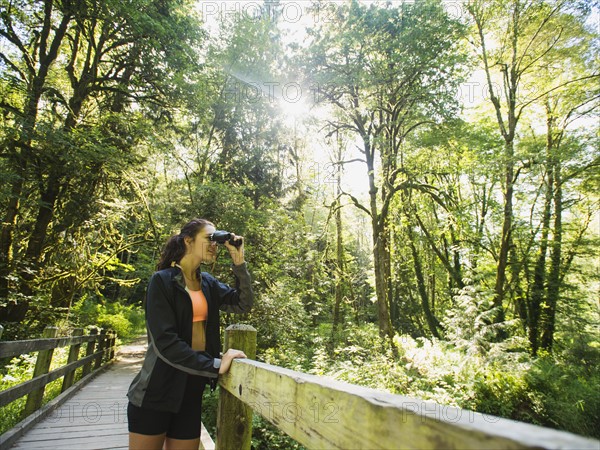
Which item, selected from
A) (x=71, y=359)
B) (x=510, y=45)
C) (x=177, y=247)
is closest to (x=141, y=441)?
(x=177, y=247)

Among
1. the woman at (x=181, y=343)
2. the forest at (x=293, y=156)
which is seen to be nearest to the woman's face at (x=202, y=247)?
the woman at (x=181, y=343)

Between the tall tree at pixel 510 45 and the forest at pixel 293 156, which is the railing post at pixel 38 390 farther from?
the tall tree at pixel 510 45

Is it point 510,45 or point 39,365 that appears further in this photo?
point 510,45

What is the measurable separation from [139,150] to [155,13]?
140 inches

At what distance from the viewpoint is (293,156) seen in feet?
51.6

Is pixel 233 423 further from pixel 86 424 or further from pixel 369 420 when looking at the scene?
pixel 86 424

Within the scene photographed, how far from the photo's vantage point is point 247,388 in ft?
4.92

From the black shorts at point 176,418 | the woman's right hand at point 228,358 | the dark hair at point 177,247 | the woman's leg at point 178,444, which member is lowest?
the woman's leg at point 178,444

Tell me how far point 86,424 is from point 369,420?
5.25 metres

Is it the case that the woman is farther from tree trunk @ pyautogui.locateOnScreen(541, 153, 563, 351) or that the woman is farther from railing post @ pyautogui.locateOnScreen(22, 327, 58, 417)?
tree trunk @ pyautogui.locateOnScreen(541, 153, 563, 351)

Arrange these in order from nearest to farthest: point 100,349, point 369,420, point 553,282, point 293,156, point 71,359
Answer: point 369,420 < point 71,359 < point 100,349 < point 553,282 < point 293,156

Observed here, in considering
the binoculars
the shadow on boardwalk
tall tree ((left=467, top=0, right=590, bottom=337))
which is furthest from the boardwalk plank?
tall tree ((left=467, top=0, right=590, bottom=337))

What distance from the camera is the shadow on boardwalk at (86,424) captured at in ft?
12.3

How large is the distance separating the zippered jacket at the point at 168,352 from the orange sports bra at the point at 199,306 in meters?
0.08
